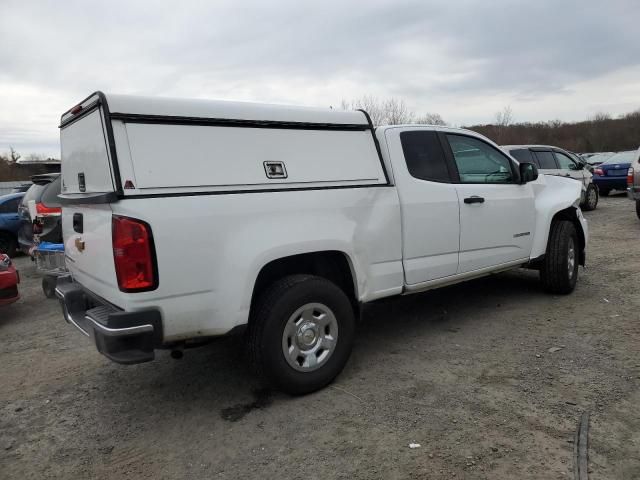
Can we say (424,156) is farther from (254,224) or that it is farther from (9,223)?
(9,223)

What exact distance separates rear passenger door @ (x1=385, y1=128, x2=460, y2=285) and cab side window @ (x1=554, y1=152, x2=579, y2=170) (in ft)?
32.2

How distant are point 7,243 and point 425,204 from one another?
10.1 m

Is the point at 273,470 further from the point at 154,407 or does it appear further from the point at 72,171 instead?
the point at 72,171

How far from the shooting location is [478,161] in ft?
16.2

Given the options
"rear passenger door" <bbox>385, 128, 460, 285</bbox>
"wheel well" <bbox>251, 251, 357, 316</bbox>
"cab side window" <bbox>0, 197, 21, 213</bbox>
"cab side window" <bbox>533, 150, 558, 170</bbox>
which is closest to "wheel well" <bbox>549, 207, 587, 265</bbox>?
"rear passenger door" <bbox>385, 128, 460, 285</bbox>

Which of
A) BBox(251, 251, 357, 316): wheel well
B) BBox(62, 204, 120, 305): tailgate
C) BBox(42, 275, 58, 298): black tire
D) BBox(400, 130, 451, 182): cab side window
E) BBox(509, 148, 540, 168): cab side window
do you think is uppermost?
BBox(509, 148, 540, 168): cab side window

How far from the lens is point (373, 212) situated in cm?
382

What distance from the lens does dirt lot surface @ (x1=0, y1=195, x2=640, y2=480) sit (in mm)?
2791

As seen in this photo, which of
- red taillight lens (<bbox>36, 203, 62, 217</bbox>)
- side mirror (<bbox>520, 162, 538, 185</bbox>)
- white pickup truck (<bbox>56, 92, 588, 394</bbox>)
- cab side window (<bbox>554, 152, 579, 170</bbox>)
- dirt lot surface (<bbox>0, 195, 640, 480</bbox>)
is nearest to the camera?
dirt lot surface (<bbox>0, 195, 640, 480</bbox>)

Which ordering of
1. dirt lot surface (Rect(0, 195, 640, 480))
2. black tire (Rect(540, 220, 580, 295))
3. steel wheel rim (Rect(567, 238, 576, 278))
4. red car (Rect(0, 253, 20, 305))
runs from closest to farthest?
dirt lot surface (Rect(0, 195, 640, 480)), black tire (Rect(540, 220, 580, 295)), steel wheel rim (Rect(567, 238, 576, 278)), red car (Rect(0, 253, 20, 305))

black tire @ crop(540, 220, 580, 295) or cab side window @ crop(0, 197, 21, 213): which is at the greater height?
cab side window @ crop(0, 197, 21, 213)

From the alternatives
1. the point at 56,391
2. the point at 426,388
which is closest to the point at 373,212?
the point at 426,388

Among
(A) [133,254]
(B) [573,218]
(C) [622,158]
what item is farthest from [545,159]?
(A) [133,254]

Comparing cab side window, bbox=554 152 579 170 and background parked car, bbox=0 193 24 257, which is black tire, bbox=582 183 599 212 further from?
background parked car, bbox=0 193 24 257
